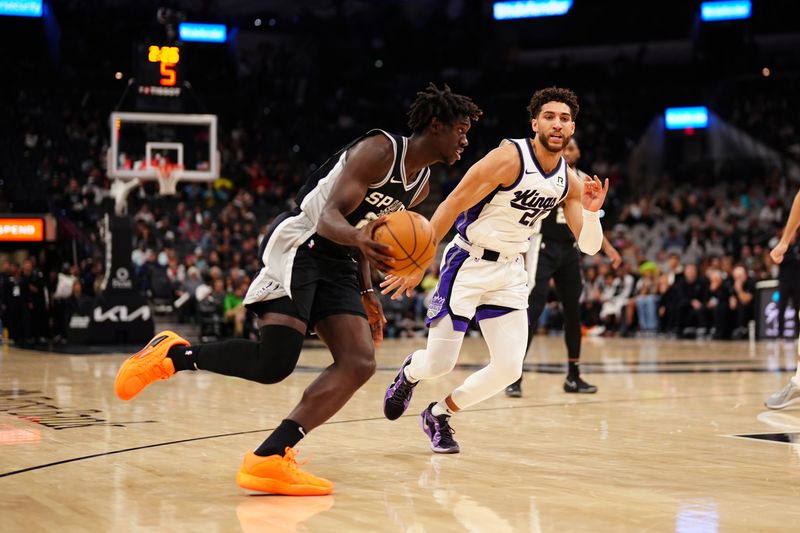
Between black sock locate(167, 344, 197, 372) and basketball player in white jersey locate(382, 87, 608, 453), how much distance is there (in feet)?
5.09

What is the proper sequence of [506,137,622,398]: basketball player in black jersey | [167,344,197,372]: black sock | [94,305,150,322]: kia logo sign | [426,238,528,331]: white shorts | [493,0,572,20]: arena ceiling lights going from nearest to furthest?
[167,344,197,372]: black sock, [426,238,528,331]: white shorts, [506,137,622,398]: basketball player in black jersey, [94,305,150,322]: kia logo sign, [493,0,572,20]: arena ceiling lights

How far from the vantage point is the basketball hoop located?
16.7m

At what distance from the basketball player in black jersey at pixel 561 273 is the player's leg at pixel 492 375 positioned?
9.05 feet

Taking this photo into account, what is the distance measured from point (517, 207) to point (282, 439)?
2.14 m

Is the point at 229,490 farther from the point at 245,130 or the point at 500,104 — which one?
the point at 500,104

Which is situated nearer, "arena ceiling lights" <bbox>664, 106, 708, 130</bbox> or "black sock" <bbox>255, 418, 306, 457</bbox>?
"black sock" <bbox>255, 418, 306, 457</bbox>

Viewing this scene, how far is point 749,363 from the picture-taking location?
1291 cm

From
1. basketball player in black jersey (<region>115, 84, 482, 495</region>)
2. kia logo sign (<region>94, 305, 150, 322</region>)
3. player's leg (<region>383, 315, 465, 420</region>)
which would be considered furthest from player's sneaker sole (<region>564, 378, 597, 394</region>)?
kia logo sign (<region>94, 305, 150, 322</region>)

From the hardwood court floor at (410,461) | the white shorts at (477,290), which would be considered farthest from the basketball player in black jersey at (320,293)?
the white shorts at (477,290)

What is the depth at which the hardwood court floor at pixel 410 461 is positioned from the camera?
13.9 ft

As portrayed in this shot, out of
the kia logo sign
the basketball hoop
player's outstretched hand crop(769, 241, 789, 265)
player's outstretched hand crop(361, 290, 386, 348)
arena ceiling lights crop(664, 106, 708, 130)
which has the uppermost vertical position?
arena ceiling lights crop(664, 106, 708, 130)

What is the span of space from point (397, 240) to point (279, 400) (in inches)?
172

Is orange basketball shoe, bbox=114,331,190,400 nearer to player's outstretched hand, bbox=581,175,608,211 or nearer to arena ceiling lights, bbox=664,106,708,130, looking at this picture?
player's outstretched hand, bbox=581,175,608,211

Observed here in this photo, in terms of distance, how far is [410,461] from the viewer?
568 cm
